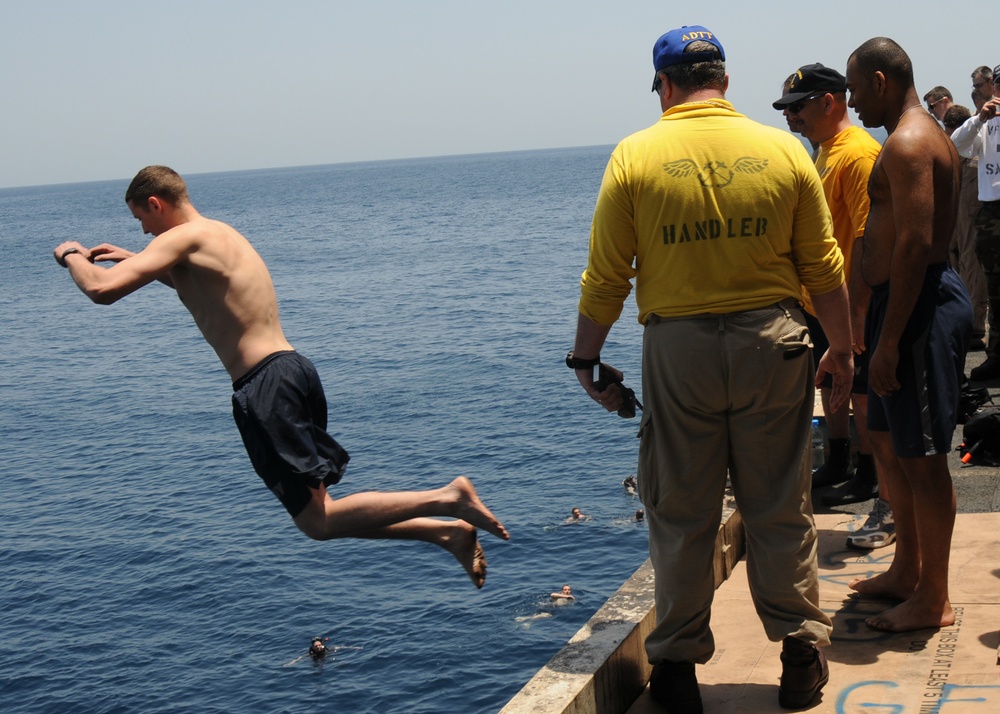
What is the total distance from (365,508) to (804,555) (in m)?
1.93

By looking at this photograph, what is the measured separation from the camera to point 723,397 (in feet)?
12.6

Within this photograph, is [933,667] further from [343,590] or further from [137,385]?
[137,385]

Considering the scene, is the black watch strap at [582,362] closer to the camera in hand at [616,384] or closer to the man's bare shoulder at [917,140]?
the camera in hand at [616,384]

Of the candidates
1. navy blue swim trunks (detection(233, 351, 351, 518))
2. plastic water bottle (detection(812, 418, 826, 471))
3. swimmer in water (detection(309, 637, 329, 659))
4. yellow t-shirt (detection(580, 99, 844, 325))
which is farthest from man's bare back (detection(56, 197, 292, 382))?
swimmer in water (detection(309, 637, 329, 659))

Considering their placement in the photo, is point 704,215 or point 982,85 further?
point 982,85

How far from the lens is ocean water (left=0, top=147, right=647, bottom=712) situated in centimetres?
1848

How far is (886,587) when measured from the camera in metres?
4.83

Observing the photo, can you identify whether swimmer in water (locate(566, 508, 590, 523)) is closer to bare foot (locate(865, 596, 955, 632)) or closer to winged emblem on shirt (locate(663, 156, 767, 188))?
bare foot (locate(865, 596, 955, 632))

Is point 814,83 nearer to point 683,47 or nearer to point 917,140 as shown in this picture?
point 917,140

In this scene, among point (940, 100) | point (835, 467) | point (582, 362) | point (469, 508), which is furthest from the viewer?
point (940, 100)

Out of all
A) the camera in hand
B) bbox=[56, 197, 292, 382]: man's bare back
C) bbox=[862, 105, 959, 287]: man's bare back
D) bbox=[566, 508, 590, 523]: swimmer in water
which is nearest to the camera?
the camera in hand

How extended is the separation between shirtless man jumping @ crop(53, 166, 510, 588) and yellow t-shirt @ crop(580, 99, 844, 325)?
4.91 feet

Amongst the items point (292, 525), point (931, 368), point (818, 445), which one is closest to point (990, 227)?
point (818, 445)

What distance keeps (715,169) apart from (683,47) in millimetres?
508
